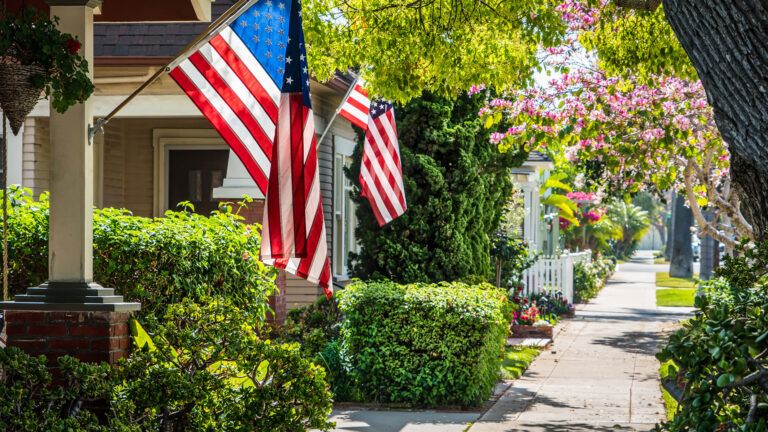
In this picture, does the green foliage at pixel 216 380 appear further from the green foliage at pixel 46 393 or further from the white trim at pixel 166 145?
the white trim at pixel 166 145

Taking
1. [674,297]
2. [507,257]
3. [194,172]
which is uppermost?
[194,172]

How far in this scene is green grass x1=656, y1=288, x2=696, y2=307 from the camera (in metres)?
30.8

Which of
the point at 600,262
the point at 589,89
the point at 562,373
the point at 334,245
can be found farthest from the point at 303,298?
the point at 600,262

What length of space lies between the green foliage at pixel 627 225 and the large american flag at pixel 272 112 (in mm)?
49196

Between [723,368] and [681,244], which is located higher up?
[681,244]

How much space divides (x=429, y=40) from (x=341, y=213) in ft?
24.4

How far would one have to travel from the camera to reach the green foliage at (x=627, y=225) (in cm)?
6006

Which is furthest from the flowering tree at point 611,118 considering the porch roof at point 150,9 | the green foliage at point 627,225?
the green foliage at point 627,225

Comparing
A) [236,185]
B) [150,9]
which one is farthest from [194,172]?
[150,9]

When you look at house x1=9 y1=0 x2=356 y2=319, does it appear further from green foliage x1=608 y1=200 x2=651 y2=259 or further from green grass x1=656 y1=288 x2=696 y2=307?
green foliage x1=608 y1=200 x2=651 y2=259

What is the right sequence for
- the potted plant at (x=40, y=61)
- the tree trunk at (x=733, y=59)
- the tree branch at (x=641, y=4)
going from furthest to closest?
the tree branch at (x=641, y=4) → the potted plant at (x=40, y=61) → the tree trunk at (x=733, y=59)

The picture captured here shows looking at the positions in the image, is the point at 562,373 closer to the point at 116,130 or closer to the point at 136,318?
the point at 116,130

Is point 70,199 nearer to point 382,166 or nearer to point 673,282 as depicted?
point 382,166

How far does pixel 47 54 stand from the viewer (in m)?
6.44
